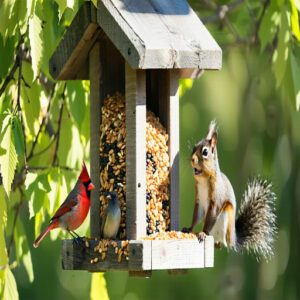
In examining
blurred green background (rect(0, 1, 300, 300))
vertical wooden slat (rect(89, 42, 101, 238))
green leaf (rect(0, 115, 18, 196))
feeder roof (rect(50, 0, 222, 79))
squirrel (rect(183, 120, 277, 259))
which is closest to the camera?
green leaf (rect(0, 115, 18, 196))

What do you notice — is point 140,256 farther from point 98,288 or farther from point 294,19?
point 294,19

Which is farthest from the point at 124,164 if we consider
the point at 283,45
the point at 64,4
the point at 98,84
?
the point at 283,45

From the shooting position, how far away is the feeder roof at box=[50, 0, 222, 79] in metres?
4.70

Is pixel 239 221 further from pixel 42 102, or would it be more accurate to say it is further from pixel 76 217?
pixel 42 102

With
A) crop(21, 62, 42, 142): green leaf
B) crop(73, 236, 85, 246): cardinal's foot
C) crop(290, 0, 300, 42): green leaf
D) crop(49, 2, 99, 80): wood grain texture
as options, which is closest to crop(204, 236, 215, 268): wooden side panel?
crop(73, 236, 85, 246): cardinal's foot

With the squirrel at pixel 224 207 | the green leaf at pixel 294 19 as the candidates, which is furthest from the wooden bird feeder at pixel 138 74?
the green leaf at pixel 294 19

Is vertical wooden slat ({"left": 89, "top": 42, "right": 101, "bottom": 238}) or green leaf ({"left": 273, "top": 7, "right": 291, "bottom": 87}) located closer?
vertical wooden slat ({"left": 89, "top": 42, "right": 101, "bottom": 238})

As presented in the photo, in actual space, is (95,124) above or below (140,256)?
above

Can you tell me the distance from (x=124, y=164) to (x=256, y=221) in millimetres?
828

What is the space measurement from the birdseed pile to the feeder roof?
284 mm

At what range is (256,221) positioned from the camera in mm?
5582

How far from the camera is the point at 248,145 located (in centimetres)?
889

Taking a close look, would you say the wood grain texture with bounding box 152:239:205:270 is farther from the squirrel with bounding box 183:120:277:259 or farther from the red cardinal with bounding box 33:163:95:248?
the red cardinal with bounding box 33:163:95:248

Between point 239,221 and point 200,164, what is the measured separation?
690mm
